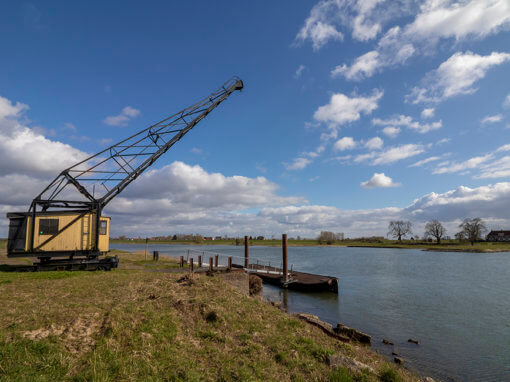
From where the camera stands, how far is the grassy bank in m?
6.38

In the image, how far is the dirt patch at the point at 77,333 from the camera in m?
7.12

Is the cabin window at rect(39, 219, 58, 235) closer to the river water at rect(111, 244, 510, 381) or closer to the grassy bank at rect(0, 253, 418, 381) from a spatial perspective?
the grassy bank at rect(0, 253, 418, 381)

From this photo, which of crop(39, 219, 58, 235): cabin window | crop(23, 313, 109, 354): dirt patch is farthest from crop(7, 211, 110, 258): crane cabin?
crop(23, 313, 109, 354): dirt patch

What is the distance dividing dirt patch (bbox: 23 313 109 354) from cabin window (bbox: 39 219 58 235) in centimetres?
1501

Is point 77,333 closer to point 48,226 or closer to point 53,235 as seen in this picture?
point 53,235

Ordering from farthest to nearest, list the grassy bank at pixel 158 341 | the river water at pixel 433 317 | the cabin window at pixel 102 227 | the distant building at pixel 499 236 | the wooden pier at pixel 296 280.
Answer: the distant building at pixel 499 236, the wooden pier at pixel 296 280, the cabin window at pixel 102 227, the river water at pixel 433 317, the grassy bank at pixel 158 341

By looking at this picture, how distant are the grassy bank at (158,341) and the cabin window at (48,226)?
349 inches

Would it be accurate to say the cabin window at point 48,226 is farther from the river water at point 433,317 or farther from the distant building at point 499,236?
the distant building at point 499,236

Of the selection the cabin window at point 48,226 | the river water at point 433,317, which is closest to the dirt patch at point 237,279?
the river water at point 433,317

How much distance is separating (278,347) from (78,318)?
5.79 m

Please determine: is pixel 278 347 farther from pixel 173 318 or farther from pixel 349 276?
pixel 349 276

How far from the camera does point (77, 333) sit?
7.68 m

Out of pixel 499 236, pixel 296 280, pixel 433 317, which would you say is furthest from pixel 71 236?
pixel 499 236

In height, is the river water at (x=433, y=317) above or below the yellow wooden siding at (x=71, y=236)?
below
